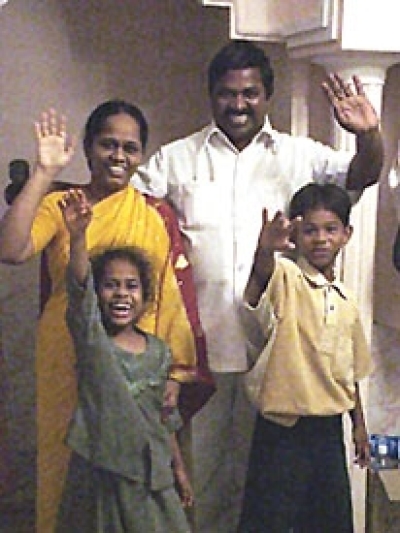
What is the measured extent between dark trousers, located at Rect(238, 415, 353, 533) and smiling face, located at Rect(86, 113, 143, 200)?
51 cm

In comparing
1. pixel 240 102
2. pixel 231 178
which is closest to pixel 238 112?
pixel 240 102

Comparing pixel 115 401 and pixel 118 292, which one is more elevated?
pixel 118 292

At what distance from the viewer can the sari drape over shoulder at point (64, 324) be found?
4.86ft

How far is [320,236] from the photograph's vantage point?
4.95 ft

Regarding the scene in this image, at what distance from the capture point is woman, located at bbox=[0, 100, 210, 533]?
1480 millimetres

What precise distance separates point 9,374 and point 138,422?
0.93 meters

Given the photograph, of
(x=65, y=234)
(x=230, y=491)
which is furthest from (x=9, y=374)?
(x=65, y=234)

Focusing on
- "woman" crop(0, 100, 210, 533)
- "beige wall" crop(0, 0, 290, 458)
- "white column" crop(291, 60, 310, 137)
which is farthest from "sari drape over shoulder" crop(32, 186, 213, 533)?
"beige wall" crop(0, 0, 290, 458)

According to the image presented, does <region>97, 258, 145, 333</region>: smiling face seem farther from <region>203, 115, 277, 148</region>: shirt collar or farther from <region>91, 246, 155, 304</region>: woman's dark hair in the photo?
<region>203, 115, 277, 148</region>: shirt collar

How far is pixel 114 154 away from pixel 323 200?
1.24 feet

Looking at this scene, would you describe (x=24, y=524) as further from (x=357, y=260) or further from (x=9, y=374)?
(x=357, y=260)

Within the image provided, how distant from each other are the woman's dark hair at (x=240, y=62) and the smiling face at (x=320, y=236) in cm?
28

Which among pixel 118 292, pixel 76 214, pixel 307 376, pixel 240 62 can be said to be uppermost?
pixel 240 62

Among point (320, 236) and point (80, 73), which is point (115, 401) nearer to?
point (320, 236)
